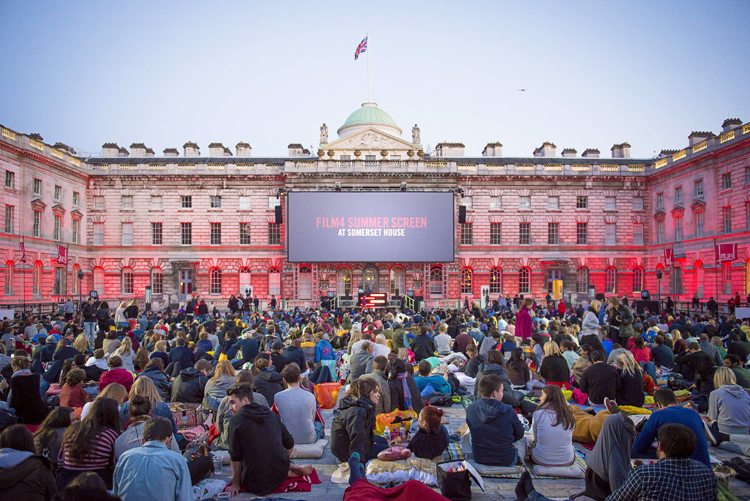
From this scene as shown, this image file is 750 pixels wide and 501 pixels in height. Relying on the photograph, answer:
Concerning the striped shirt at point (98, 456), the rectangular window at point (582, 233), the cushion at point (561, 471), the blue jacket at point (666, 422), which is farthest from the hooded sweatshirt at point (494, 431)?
the rectangular window at point (582, 233)

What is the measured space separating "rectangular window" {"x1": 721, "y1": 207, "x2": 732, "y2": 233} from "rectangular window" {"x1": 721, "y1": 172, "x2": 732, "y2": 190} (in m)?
1.26

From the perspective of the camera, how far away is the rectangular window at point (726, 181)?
28.3 metres

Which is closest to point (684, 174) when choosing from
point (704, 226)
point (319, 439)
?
point (704, 226)

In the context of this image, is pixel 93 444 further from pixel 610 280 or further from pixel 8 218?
pixel 610 280

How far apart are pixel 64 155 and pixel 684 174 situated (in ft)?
135

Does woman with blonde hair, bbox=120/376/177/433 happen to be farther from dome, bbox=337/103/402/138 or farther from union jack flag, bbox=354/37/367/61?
dome, bbox=337/103/402/138

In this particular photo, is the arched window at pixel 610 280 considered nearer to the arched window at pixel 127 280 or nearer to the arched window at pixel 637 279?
the arched window at pixel 637 279

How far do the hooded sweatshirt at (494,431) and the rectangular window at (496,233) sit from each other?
104 feet

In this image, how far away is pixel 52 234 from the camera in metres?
31.6

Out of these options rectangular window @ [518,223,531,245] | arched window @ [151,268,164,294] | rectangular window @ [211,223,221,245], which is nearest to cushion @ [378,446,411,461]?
rectangular window @ [518,223,531,245]

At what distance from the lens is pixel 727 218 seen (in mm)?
28594

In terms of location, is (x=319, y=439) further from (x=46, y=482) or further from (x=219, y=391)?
(x=46, y=482)

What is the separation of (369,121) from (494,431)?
130 ft

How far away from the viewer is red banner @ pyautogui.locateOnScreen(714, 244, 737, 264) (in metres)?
27.2
